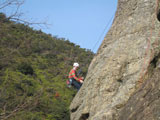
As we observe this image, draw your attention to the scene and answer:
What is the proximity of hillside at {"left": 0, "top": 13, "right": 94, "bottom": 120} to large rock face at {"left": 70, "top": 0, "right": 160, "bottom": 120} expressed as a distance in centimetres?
155

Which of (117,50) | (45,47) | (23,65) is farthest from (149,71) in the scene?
(45,47)

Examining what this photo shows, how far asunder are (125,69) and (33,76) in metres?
19.6

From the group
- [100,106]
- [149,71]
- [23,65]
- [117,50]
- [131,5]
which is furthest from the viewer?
[23,65]

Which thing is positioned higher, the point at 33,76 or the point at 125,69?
the point at 33,76

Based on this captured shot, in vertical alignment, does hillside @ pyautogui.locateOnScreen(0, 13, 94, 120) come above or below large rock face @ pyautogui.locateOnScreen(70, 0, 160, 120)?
above

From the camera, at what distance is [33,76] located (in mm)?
24719

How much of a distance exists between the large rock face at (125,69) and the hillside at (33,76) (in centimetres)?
155

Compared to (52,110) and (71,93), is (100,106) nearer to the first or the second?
(52,110)

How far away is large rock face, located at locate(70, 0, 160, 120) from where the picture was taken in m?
4.91

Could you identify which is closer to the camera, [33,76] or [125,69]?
[125,69]

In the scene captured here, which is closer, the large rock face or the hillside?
the large rock face

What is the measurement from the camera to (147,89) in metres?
4.50

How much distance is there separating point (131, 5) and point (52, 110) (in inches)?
421

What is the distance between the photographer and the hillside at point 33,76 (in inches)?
282
